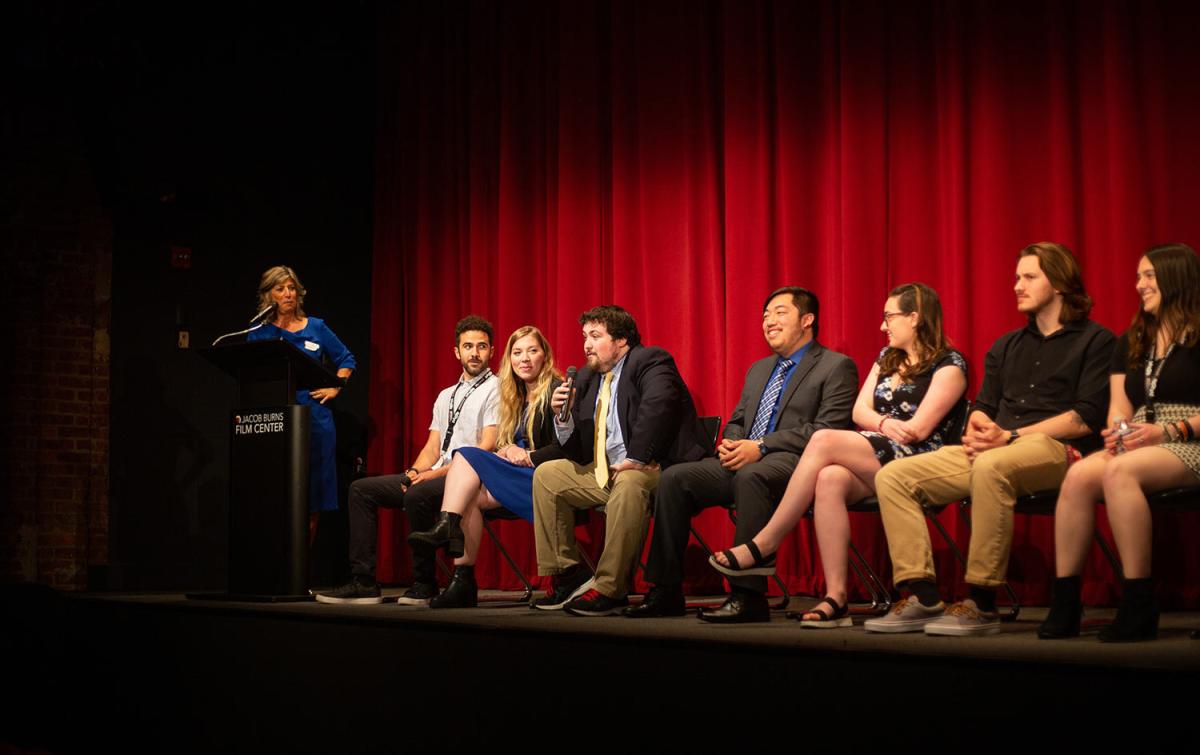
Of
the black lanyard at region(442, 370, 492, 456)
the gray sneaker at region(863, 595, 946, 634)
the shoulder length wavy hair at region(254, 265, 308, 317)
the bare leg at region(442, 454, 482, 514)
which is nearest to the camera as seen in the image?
the gray sneaker at region(863, 595, 946, 634)

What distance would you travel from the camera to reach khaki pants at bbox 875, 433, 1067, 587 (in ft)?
10.8

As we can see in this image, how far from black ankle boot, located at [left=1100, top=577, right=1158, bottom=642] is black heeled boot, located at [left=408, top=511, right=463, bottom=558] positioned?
256 cm

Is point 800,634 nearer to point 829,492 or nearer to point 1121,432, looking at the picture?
point 829,492

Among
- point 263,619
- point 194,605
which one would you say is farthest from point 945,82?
point 194,605

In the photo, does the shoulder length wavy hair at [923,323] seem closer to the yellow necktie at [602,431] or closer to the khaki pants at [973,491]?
the khaki pants at [973,491]

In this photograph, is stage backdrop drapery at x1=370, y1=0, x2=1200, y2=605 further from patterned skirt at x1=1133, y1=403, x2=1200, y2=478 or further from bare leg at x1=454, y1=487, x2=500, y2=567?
bare leg at x1=454, y1=487, x2=500, y2=567

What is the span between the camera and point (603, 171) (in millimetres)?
6180

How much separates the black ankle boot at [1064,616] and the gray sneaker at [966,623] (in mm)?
165

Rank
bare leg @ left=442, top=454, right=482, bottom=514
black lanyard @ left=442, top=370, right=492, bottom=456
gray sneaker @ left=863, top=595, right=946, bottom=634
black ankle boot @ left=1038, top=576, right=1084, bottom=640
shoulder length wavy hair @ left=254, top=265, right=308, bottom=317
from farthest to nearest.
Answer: shoulder length wavy hair @ left=254, top=265, right=308, bottom=317 < black lanyard @ left=442, top=370, right=492, bottom=456 < bare leg @ left=442, top=454, right=482, bottom=514 < gray sneaker @ left=863, top=595, right=946, bottom=634 < black ankle boot @ left=1038, top=576, right=1084, bottom=640

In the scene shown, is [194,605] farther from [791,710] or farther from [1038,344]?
[1038,344]

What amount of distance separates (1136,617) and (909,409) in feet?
3.99

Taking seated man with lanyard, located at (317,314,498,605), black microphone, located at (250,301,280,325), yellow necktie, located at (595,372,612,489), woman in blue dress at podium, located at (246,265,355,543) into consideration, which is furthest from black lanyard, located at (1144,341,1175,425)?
black microphone, located at (250,301,280,325)

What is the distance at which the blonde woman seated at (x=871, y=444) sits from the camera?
12.2 ft

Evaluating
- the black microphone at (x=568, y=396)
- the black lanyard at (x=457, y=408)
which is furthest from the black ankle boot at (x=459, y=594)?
the black lanyard at (x=457, y=408)
